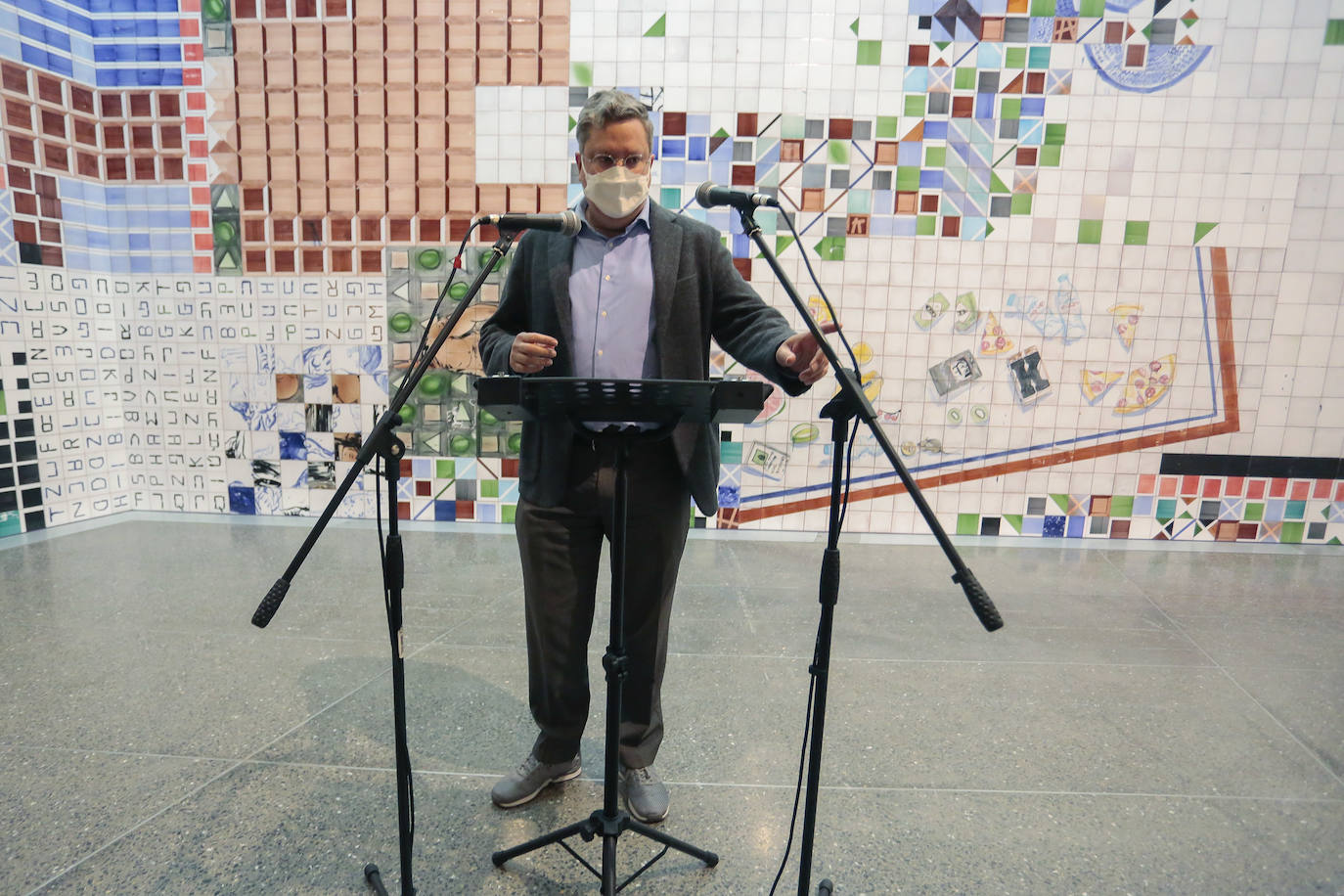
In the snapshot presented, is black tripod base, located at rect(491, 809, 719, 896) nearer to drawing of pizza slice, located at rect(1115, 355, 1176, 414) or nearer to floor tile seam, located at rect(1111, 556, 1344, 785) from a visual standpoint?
floor tile seam, located at rect(1111, 556, 1344, 785)

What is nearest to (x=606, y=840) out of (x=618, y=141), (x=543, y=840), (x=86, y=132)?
(x=543, y=840)

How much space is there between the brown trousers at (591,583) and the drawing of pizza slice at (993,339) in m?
2.44

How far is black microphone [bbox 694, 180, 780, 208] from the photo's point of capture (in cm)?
106

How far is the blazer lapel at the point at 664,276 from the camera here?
4.43 ft

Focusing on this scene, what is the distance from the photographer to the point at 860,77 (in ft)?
10.5

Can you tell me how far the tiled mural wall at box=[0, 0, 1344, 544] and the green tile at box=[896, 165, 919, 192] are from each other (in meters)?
0.03

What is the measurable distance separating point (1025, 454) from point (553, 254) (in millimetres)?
2824

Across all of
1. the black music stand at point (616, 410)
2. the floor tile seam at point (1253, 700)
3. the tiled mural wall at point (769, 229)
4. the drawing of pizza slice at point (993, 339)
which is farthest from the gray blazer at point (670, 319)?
the drawing of pizza slice at point (993, 339)

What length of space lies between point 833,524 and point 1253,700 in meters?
1.67

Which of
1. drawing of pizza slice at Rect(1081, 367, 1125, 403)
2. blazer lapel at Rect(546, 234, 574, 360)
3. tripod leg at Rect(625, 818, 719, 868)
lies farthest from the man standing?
drawing of pizza slice at Rect(1081, 367, 1125, 403)

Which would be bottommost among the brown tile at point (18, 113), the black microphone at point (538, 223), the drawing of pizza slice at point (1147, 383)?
the drawing of pizza slice at point (1147, 383)

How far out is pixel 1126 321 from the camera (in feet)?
10.9

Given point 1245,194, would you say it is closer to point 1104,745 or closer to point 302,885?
point 1104,745

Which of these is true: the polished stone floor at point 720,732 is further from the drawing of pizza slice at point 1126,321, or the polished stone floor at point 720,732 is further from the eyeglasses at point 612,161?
the eyeglasses at point 612,161
